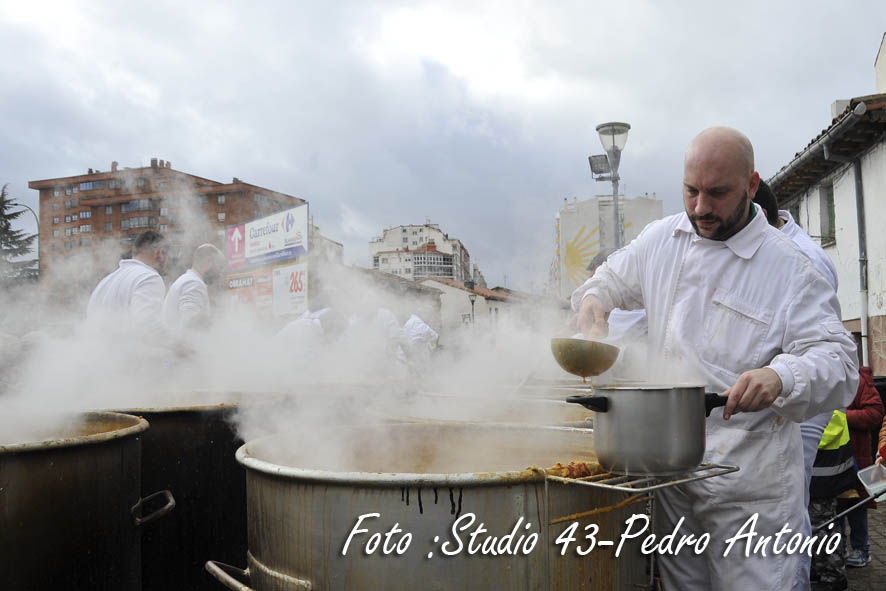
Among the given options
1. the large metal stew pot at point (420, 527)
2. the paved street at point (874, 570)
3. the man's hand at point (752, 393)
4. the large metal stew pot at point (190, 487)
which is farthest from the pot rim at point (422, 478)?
the paved street at point (874, 570)

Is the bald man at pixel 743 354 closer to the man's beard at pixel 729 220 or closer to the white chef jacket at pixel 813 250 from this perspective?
the man's beard at pixel 729 220

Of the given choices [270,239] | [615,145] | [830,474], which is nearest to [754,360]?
[830,474]

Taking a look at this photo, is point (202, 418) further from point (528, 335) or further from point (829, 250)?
point (829, 250)

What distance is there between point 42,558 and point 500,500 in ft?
5.29

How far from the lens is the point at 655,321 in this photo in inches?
98.0

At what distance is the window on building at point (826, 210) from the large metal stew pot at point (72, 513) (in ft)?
47.2

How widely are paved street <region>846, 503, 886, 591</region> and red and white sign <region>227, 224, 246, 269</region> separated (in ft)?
42.9

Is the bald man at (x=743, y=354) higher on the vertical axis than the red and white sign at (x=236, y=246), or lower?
lower

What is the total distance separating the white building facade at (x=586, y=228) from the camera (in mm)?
12812

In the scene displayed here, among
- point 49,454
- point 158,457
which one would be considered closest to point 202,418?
point 158,457

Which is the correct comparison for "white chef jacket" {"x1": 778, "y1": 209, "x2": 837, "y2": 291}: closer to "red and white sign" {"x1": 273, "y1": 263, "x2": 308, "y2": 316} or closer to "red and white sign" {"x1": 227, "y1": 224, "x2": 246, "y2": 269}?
"red and white sign" {"x1": 273, "y1": 263, "x2": 308, "y2": 316}

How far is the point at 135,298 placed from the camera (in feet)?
17.5

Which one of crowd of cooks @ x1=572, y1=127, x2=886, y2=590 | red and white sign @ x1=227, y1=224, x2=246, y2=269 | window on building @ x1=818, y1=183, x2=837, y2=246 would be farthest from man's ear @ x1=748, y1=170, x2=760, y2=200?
red and white sign @ x1=227, y1=224, x2=246, y2=269

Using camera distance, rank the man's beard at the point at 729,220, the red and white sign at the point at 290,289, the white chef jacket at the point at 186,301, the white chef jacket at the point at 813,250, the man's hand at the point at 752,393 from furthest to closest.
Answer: the red and white sign at the point at 290,289 < the white chef jacket at the point at 186,301 < the white chef jacket at the point at 813,250 < the man's beard at the point at 729,220 < the man's hand at the point at 752,393
